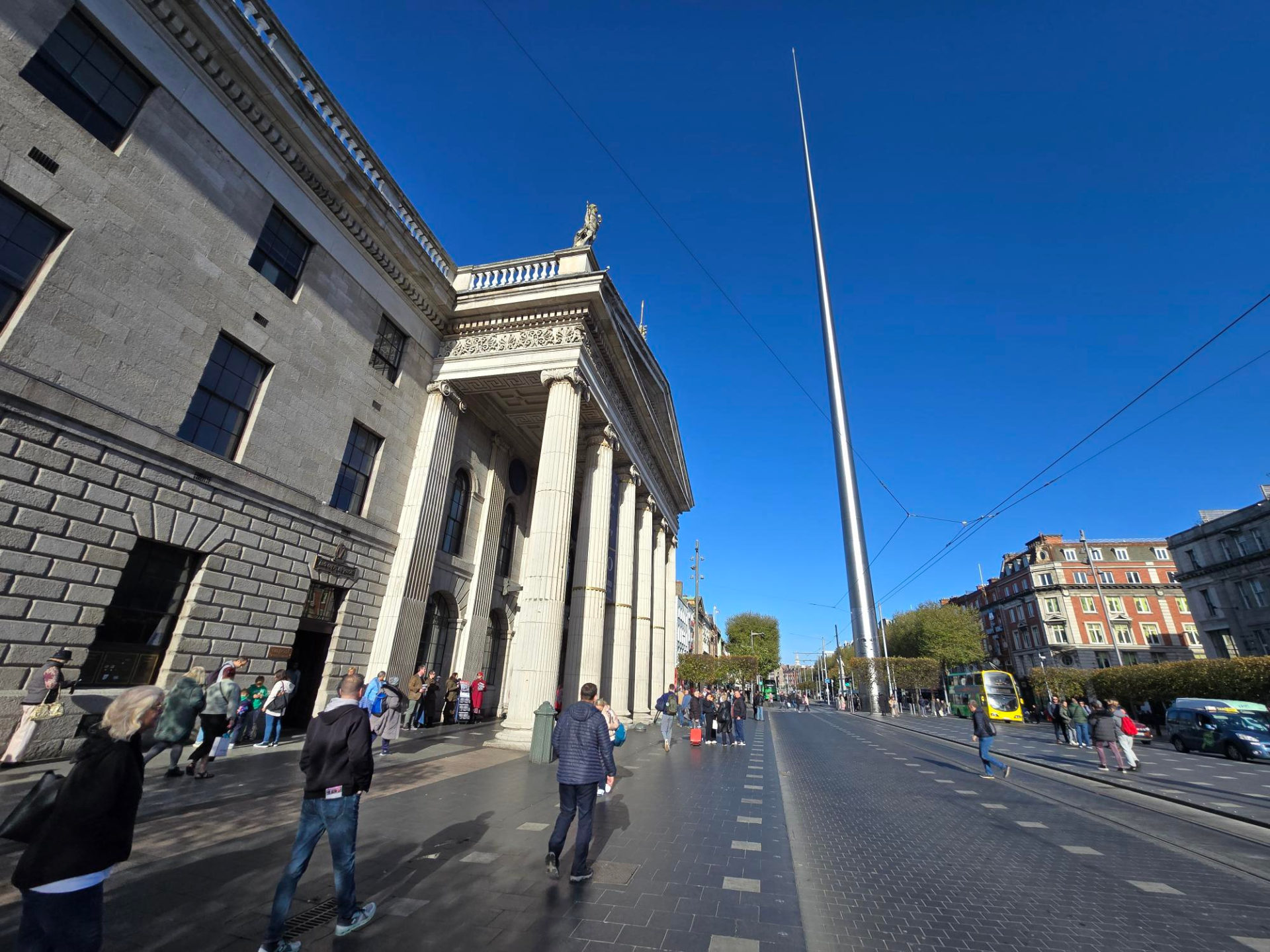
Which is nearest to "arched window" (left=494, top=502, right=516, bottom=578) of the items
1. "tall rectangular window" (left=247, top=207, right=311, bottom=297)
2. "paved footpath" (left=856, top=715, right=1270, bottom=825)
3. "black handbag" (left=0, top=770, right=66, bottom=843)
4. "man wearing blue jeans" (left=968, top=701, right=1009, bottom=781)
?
"tall rectangular window" (left=247, top=207, right=311, bottom=297)

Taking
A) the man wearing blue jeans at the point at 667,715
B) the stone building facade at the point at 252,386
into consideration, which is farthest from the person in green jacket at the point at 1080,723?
the stone building facade at the point at 252,386

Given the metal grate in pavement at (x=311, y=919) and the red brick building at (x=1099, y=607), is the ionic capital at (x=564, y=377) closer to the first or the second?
the metal grate in pavement at (x=311, y=919)

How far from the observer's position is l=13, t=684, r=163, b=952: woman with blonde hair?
7.98 feet

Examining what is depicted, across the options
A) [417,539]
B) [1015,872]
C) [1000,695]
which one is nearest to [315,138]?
[417,539]

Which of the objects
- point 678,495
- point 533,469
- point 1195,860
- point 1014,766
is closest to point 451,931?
point 1195,860

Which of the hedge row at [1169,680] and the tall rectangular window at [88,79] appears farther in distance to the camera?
the hedge row at [1169,680]

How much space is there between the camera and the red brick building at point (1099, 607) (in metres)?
51.2

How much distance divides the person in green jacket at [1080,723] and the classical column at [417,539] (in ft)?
74.9

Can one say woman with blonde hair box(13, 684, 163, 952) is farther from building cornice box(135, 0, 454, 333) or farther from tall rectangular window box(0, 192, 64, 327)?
building cornice box(135, 0, 454, 333)

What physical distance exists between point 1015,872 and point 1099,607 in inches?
2498

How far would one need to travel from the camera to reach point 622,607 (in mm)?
22406

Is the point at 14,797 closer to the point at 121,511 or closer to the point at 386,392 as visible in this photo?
the point at 121,511

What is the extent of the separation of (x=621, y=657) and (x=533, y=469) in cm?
895

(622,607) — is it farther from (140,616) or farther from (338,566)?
(140,616)
